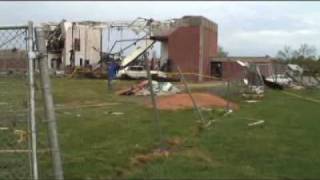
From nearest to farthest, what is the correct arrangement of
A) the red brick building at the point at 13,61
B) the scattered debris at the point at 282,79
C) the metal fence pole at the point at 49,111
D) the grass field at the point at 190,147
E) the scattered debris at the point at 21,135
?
the metal fence pole at the point at 49,111
the red brick building at the point at 13,61
the grass field at the point at 190,147
the scattered debris at the point at 21,135
the scattered debris at the point at 282,79

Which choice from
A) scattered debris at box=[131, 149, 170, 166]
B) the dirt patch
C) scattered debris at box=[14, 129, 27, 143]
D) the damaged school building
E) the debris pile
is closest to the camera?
scattered debris at box=[131, 149, 170, 166]

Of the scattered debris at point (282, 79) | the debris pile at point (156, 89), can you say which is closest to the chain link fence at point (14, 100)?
the debris pile at point (156, 89)

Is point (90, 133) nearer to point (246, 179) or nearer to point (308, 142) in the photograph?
point (308, 142)

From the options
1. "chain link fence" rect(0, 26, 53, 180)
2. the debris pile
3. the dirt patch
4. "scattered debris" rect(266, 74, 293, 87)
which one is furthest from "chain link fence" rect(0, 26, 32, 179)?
"scattered debris" rect(266, 74, 293, 87)

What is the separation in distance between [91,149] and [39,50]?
4.95 meters

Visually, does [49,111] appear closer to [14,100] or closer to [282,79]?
[14,100]

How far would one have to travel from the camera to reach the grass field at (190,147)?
9.01 meters

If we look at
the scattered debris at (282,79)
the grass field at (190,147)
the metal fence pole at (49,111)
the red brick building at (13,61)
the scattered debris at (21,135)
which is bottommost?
the scattered debris at (282,79)

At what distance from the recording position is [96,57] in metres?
77.1

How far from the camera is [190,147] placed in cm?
1173

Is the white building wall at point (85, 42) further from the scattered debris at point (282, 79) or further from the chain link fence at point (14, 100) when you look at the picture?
the chain link fence at point (14, 100)

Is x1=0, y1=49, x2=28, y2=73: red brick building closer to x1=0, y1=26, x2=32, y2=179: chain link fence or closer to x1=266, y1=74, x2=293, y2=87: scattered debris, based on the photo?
x1=0, y1=26, x2=32, y2=179: chain link fence

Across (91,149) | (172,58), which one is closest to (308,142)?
(91,149)

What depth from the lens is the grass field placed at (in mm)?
9008
